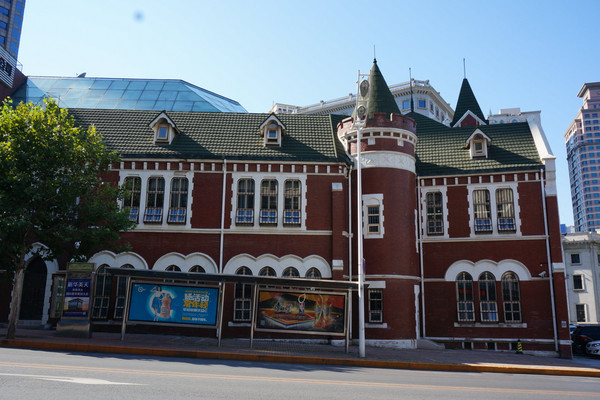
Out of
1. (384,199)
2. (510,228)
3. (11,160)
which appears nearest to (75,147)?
(11,160)

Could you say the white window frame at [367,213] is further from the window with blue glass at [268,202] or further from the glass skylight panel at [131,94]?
the glass skylight panel at [131,94]

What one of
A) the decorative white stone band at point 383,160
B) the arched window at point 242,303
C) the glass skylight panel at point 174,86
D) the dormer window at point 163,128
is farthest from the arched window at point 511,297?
the glass skylight panel at point 174,86

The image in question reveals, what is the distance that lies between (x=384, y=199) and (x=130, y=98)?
113 feet

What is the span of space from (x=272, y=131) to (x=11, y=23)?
3780 inches

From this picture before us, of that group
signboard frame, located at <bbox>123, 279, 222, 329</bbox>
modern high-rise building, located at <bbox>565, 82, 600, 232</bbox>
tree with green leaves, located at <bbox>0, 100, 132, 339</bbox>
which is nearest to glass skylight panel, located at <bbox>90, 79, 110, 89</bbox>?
tree with green leaves, located at <bbox>0, 100, 132, 339</bbox>

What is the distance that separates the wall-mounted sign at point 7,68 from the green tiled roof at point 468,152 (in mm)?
28992

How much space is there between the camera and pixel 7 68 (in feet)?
112

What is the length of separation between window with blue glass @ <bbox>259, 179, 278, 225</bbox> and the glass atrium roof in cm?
2494

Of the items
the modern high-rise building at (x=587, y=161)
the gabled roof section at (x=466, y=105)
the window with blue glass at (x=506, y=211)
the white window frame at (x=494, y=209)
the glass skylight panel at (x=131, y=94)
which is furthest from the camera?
the modern high-rise building at (x=587, y=161)

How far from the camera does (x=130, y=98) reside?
5000cm

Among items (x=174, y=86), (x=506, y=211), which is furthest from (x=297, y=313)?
(x=174, y=86)

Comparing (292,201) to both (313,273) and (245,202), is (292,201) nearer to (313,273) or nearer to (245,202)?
(245,202)

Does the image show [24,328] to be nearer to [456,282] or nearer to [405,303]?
[405,303]

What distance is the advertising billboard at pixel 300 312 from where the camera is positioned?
1973 centimetres
